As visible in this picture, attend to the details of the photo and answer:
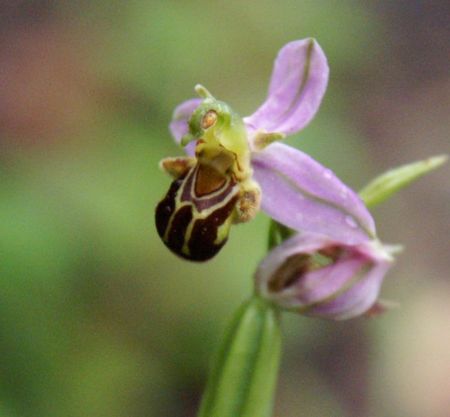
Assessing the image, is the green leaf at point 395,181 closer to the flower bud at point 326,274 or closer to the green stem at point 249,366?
the flower bud at point 326,274

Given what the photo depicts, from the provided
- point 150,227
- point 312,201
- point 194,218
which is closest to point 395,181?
point 312,201

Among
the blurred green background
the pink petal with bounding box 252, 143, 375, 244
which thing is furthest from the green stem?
the blurred green background

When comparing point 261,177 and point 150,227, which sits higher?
point 150,227

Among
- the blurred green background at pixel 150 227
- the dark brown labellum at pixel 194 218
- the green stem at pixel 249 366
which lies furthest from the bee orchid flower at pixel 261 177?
the blurred green background at pixel 150 227

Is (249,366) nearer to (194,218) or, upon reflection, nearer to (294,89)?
(194,218)

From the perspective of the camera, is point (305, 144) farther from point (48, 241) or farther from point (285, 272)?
point (285, 272)

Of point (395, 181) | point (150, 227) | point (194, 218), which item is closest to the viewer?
point (194, 218)
